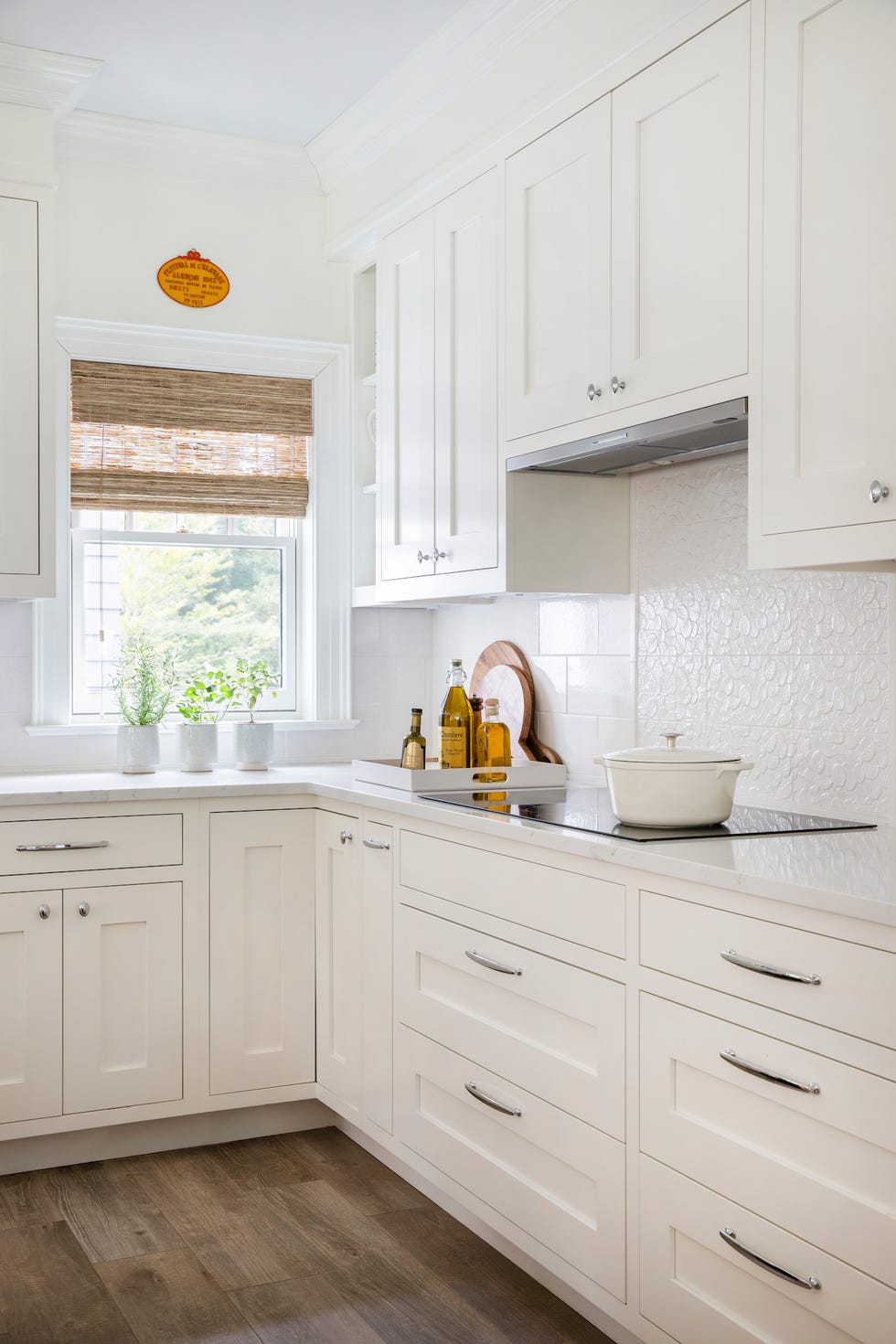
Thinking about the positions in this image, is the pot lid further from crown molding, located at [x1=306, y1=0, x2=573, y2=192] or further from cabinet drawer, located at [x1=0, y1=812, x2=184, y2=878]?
crown molding, located at [x1=306, y1=0, x2=573, y2=192]

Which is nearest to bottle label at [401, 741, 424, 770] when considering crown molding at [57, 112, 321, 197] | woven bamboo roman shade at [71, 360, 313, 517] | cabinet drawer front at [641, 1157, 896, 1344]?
woven bamboo roman shade at [71, 360, 313, 517]

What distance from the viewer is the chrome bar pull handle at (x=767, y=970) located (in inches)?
64.7

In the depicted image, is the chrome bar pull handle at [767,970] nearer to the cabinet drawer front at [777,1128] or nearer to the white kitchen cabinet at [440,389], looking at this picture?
the cabinet drawer front at [777,1128]

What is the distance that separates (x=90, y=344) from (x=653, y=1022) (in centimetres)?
262

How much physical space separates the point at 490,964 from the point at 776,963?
80 centimetres

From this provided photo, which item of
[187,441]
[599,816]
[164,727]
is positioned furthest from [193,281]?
[599,816]

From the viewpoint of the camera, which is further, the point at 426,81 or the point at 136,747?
the point at 136,747

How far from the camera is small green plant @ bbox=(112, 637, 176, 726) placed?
3549 mm

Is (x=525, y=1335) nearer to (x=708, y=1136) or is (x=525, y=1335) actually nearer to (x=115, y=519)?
(x=708, y=1136)

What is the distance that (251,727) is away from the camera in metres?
3.62

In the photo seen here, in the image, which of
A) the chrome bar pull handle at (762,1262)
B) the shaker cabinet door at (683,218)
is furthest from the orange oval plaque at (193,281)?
the chrome bar pull handle at (762,1262)

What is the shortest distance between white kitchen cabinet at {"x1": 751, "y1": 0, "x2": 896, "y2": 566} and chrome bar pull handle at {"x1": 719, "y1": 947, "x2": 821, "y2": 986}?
611 millimetres

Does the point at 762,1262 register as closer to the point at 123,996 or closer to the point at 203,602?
the point at 123,996

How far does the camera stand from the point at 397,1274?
8.07ft
